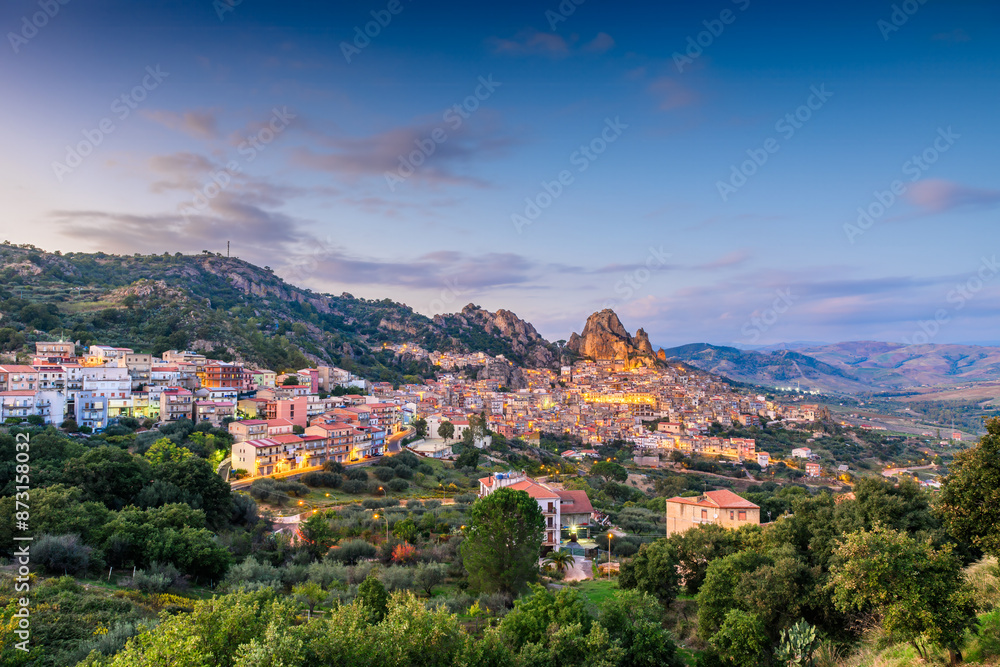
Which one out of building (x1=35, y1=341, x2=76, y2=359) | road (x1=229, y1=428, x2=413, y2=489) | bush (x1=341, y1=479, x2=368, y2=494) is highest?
building (x1=35, y1=341, x2=76, y2=359)

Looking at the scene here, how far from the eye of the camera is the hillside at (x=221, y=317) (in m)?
65.3

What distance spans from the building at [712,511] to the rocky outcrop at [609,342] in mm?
127976

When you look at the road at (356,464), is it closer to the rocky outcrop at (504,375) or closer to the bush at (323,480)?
the bush at (323,480)

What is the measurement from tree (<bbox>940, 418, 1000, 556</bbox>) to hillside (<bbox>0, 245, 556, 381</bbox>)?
70.0 metres

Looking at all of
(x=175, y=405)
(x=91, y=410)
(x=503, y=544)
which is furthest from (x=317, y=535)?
(x=175, y=405)

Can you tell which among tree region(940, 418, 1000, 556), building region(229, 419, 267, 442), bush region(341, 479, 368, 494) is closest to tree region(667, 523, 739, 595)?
tree region(940, 418, 1000, 556)

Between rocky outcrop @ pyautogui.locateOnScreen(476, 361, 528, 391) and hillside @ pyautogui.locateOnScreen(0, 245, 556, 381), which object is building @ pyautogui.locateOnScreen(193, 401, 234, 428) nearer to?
hillside @ pyautogui.locateOnScreen(0, 245, 556, 381)

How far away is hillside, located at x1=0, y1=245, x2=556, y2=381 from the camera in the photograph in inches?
2571

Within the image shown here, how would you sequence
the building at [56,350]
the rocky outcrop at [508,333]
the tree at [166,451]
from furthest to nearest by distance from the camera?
the rocky outcrop at [508,333]
the building at [56,350]
the tree at [166,451]

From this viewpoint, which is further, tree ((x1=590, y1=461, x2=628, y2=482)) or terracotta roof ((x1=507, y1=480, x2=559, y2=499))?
tree ((x1=590, y1=461, x2=628, y2=482))

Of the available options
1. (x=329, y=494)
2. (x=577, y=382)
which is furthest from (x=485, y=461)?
(x=577, y=382)

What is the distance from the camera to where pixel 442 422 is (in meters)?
62.7

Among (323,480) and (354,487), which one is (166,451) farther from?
(354,487)

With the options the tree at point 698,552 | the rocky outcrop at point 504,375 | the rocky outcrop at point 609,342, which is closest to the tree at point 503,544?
the tree at point 698,552
